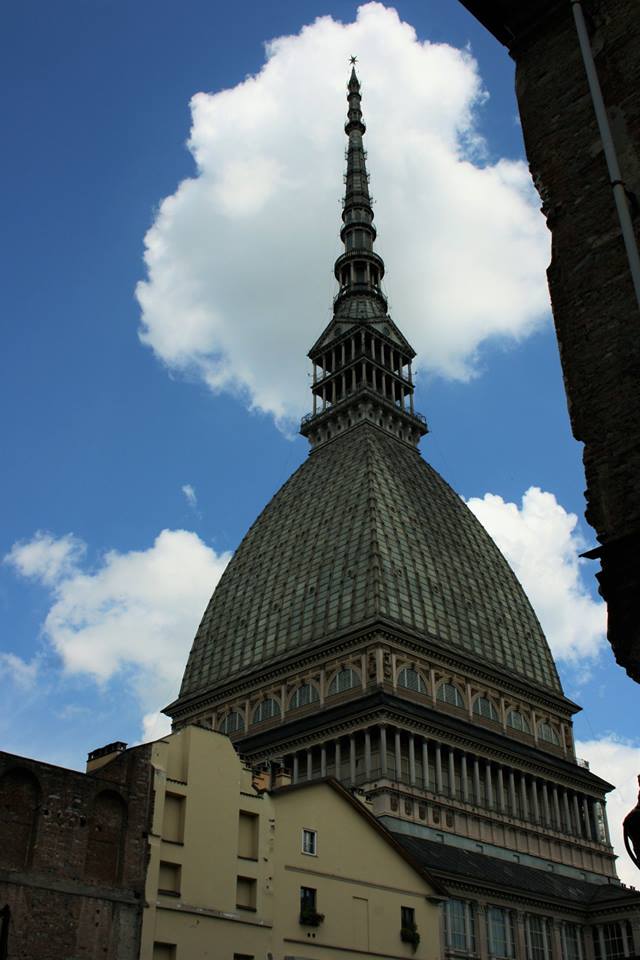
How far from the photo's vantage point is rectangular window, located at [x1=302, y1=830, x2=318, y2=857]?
38281mm

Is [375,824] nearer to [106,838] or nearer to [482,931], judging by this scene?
[106,838]

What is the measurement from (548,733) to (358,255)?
56.2 meters

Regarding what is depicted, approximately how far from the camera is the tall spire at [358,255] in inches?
4424

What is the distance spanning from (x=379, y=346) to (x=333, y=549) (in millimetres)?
28362

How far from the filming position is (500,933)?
186 ft

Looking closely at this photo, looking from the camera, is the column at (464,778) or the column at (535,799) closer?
the column at (464,778)

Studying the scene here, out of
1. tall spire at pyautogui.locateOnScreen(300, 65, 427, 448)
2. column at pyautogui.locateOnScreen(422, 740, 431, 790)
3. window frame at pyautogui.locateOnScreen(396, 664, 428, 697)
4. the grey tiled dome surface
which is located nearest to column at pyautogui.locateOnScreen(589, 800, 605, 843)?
the grey tiled dome surface

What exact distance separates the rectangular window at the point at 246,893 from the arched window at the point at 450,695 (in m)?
41.1

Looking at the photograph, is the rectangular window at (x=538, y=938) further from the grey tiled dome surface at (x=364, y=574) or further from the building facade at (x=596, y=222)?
the building facade at (x=596, y=222)

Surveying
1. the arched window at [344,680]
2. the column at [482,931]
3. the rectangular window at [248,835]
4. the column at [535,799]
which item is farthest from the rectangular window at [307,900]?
the column at [535,799]

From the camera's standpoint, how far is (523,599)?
9544cm

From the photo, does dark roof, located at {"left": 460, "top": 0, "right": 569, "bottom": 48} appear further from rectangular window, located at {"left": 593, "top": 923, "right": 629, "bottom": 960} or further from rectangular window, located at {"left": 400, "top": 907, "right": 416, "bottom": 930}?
rectangular window, located at {"left": 593, "top": 923, "right": 629, "bottom": 960}

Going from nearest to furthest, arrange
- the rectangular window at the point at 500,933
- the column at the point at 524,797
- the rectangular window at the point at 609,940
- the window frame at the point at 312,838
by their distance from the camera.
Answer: the window frame at the point at 312,838 < the rectangular window at the point at 500,933 < the rectangular window at the point at 609,940 < the column at the point at 524,797

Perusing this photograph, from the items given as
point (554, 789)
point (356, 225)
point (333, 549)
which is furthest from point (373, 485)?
point (356, 225)
